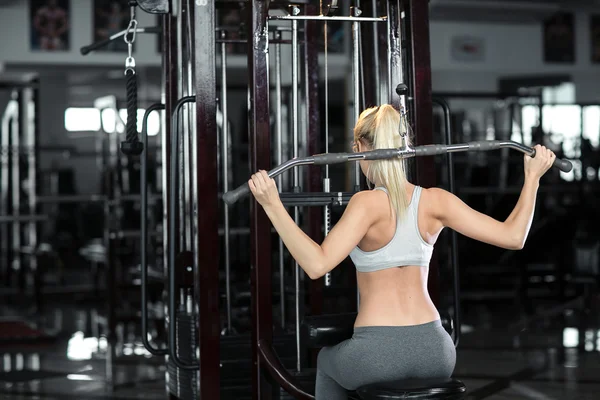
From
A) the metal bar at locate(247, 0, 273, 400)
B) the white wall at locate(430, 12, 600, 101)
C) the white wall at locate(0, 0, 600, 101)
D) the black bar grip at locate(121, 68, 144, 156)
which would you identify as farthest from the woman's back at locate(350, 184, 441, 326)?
the white wall at locate(430, 12, 600, 101)

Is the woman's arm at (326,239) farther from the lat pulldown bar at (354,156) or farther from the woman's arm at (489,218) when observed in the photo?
the woman's arm at (489,218)

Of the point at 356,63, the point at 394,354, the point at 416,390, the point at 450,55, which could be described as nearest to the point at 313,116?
the point at 356,63

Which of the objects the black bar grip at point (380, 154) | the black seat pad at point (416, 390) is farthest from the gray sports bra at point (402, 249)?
the black seat pad at point (416, 390)

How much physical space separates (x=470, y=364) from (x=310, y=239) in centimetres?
339

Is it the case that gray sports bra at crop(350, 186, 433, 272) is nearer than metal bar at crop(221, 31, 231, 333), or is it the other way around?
gray sports bra at crop(350, 186, 433, 272)

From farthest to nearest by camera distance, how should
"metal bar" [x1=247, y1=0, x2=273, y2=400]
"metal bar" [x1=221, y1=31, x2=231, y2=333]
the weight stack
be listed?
"metal bar" [x1=221, y1=31, x2=231, y2=333] → the weight stack → "metal bar" [x1=247, y1=0, x2=273, y2=400]

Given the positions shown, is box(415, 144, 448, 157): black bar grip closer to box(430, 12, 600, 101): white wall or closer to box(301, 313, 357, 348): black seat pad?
box(301, 313, 357, 348): black seat pad

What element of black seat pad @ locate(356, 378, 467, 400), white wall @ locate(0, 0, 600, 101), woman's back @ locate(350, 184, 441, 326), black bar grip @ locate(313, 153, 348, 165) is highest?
white wall @ locate(0, 0, 600, 101)

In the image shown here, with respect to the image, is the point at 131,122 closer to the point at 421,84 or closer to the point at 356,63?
the point at 356,63

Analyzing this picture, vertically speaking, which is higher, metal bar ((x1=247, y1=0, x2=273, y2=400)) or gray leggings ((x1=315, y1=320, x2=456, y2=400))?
metal bar ((x1=247, y1=0, x2=273, y2=400))

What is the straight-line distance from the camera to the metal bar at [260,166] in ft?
9.21

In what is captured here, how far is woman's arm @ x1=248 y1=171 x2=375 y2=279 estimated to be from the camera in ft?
7.19

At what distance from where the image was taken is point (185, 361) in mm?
3369

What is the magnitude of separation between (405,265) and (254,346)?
783 mm
